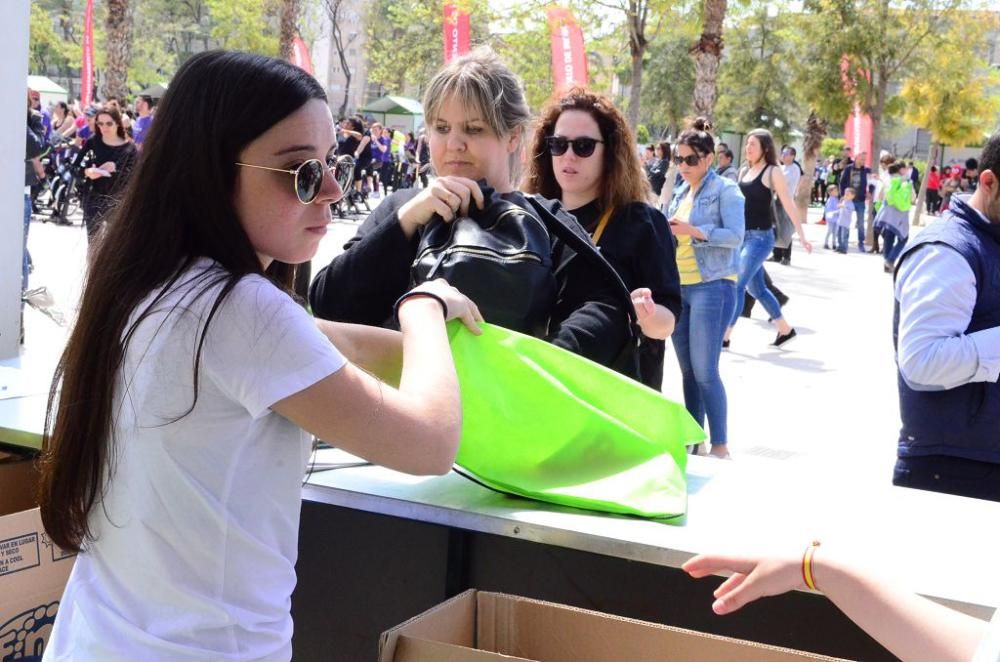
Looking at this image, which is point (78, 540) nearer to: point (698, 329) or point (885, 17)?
point (698, 329)

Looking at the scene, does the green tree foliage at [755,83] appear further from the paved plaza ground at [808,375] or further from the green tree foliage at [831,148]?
the paved plaza ground at [808,375]

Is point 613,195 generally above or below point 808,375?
above

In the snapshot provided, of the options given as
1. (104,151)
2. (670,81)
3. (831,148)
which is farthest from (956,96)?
(104,151)

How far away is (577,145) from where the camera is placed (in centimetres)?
371

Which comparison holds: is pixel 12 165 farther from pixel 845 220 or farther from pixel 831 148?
pixel 831 148

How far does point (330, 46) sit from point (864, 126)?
5383 cm

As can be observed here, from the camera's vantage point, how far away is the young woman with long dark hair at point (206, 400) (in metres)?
1.50

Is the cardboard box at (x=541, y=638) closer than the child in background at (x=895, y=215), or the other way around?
the cardboard box at (x=541, y=638)

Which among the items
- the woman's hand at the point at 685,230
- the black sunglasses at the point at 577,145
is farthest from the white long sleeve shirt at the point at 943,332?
the woman's hand at the point at 685,230

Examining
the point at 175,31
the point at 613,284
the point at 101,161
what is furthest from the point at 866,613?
the point at 175,31

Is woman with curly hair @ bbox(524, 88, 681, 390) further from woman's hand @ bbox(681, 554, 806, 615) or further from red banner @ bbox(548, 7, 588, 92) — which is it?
red banner @ bbox(548, 7, 588, 92)

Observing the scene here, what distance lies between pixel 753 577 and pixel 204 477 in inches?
30.6

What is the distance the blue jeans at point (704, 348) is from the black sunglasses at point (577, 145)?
8.85ft

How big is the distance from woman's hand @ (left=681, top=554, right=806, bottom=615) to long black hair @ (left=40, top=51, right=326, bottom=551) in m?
0.81
